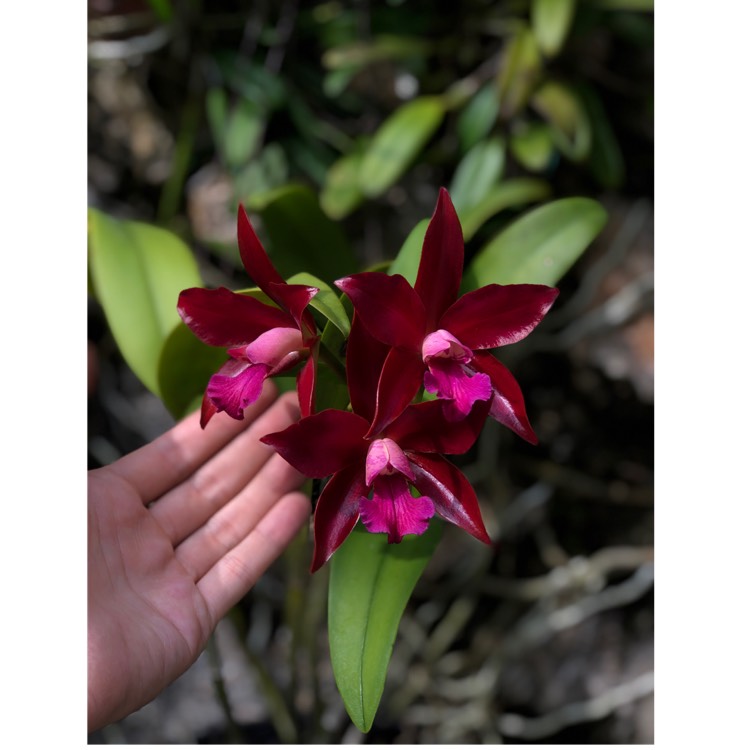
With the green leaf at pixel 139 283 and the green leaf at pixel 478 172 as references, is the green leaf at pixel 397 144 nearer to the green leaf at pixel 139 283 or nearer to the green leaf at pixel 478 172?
the green leaf at pixel 478 172

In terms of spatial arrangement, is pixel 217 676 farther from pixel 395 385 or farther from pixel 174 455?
pixel 395 385

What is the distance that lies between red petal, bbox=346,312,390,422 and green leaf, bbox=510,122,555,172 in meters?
0.81

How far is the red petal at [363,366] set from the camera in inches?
30.9

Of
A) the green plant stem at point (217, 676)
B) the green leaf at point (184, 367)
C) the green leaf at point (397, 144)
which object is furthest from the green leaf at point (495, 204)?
the green plant stem at point (217, 676)

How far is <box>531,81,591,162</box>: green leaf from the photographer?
4.64ft

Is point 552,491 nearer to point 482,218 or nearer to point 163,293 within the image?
point 482,218

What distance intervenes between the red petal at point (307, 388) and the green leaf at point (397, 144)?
0.74 metres

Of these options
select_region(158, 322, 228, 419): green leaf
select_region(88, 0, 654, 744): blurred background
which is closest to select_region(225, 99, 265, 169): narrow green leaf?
select_region(88, 0, 654, 744): blurred background

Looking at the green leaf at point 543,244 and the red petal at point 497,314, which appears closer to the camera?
the red petal at point 497,314

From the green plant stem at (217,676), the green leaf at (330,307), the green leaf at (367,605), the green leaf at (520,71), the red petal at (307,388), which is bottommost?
the green plant stem at (217,676)

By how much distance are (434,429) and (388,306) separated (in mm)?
154

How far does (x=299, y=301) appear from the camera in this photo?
77cm

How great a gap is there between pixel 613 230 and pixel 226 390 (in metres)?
1.20

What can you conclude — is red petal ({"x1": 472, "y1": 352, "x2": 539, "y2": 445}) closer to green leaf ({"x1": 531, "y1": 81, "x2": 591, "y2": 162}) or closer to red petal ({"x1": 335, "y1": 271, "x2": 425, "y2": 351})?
red petal ({"x1": 335, "y1": 271, "x2": 425, "y2": 351})
